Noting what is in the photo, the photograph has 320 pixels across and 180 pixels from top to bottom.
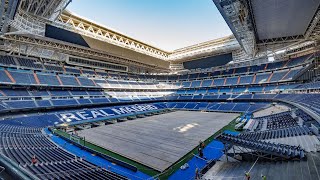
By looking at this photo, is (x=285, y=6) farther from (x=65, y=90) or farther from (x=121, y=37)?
(x=65, y=90)

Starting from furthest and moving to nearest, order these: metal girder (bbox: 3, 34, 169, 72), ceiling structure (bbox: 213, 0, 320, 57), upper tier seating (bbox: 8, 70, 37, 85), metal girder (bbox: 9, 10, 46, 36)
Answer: upper tier seating (bbox: 8, 70, 37, 85) < metal girder (bbox: 3, 34, 169, 72) < metal girder (bbox: 9, 10, 46, 36) < ceiling structure (bbox: 213, 0, 320, 57)

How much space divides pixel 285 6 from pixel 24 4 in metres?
27.3

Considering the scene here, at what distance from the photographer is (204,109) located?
1515 inches

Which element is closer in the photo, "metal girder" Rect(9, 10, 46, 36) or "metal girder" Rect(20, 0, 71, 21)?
"metal girder" Rect(9, 10, 46, 36)

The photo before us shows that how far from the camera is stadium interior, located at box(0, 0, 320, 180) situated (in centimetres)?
985

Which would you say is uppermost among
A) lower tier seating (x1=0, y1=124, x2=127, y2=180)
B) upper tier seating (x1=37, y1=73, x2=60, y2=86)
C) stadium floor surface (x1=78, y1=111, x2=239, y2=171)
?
upper tier seating (x1=37, y1=73, x2=60, y2=86)

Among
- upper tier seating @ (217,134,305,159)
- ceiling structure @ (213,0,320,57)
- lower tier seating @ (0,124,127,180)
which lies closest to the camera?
lower tier seating @ (0,124,127,180)

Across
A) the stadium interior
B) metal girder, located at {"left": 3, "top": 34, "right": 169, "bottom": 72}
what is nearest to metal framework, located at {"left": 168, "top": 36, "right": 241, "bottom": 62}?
the stadium interior

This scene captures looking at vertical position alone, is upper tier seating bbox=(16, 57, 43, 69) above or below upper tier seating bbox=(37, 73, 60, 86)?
above

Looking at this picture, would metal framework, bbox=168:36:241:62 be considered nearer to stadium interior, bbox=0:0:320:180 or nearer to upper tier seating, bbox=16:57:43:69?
stadium interior, bbox=0:0:320:180

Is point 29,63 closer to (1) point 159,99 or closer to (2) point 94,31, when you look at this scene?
(2) point 94,31

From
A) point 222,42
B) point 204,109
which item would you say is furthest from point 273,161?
point 222,42

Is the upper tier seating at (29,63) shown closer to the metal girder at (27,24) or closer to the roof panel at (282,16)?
the metal girder at (27,24)

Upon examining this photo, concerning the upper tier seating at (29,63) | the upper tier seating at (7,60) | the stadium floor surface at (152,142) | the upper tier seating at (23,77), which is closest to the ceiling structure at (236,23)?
the upper tier seating at (7,60)
